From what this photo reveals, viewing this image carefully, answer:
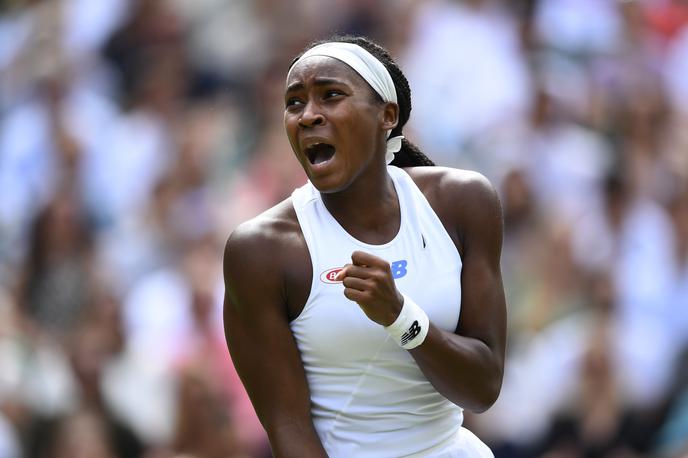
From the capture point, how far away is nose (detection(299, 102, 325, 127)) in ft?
10.6

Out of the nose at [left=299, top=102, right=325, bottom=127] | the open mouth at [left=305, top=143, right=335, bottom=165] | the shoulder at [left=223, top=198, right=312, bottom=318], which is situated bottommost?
the shoulder at [left=223, top=198, right=312, bottom=318]

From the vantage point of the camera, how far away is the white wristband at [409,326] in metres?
3.10

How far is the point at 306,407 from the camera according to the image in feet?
11.1

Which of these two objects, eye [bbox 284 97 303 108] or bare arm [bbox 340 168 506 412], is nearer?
bare arm [bbox 340 168 506 412]

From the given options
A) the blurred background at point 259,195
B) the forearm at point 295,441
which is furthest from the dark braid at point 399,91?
the blurred background at point 259,195

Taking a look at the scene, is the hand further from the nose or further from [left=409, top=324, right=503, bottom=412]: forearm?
the nose

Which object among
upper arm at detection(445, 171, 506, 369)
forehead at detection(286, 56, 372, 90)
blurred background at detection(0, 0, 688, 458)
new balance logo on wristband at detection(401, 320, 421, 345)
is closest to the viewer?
new balance logo on wristband at detection(401, 320, 421, 345)

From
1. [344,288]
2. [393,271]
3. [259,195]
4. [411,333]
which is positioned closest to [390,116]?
[393,271]

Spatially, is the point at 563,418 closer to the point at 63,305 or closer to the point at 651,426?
the point at 651,426

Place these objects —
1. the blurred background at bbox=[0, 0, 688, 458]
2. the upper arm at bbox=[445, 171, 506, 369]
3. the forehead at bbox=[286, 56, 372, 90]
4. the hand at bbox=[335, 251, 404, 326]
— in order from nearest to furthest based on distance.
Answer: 1. the hand at bbox=[335, 251, 404, 326]
2. the forehead at bbox=[286, 56, 372, 90]
3. the upper arm at bbox=[445, 171, 506, 369]
4. the blurred background at bbox=[0, 0, 688, 458]

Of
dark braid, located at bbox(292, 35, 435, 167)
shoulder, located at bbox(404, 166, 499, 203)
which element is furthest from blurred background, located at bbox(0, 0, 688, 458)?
shoulder, located at bbox(404, 166, 499, 203)

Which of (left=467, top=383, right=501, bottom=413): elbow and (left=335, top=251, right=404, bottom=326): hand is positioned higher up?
(left=335, top=251, right=404, bottom=326): hand

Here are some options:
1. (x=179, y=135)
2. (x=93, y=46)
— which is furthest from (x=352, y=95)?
(x=93, y=46)

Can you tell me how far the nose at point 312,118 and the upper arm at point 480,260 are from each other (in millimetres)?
472
